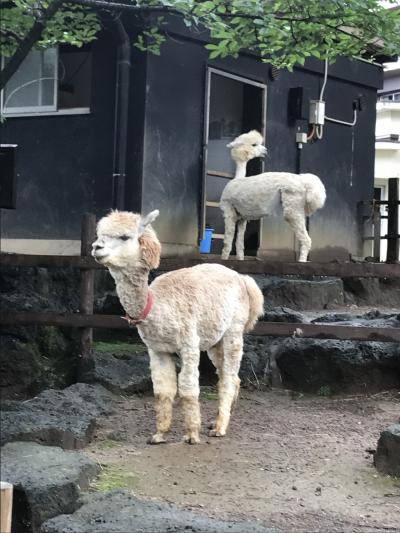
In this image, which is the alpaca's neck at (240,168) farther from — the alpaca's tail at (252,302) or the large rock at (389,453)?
the large rock at (389,453)

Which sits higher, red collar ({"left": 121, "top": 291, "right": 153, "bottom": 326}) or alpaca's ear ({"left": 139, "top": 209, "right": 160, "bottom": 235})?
alpaca's ear ({"left": 139, "top": 209, "right": 160, "bottom": 235})

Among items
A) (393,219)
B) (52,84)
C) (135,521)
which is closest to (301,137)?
(393,219)

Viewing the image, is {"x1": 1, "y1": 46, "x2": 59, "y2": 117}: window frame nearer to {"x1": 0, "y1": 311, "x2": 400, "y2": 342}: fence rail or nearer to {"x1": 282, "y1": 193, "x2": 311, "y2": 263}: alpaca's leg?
{"x1": 282, "y1": 193, "x2": 311, "y2": 263}: alpaca's leg

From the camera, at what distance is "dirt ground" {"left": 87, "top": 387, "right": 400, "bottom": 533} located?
3.83 metres

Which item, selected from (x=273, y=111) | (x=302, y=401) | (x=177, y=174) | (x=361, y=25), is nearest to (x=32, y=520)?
(x=302, y=401)

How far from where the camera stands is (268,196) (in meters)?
8.23

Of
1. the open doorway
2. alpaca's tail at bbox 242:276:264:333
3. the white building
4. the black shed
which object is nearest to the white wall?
the white building

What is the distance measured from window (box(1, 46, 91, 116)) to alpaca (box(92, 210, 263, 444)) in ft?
16.3

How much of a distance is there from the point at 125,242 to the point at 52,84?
5748 mm

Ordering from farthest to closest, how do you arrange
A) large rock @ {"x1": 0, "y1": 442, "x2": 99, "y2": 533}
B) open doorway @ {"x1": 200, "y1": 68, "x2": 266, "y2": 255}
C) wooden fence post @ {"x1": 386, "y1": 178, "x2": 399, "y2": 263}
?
wooden fence post @ {"x1": 386, "y1": 178, "x2": 399, "y2": 263}, open doorway @ {"x1": 200, "y1": 68, "x2": 266, "y2": 255}, large rock @ {"x1": 0, "y1": 442, "x2": 99, "y2": 533}

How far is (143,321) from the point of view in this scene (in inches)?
184

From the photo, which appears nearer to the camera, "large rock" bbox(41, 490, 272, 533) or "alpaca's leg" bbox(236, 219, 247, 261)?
"large rock" bbox(41, 490, 272, 533)

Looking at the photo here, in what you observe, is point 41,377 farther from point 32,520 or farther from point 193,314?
point 32,520

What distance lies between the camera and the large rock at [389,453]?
14.5 ft
